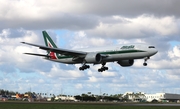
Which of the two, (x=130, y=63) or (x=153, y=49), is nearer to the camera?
(x=153, y=49)

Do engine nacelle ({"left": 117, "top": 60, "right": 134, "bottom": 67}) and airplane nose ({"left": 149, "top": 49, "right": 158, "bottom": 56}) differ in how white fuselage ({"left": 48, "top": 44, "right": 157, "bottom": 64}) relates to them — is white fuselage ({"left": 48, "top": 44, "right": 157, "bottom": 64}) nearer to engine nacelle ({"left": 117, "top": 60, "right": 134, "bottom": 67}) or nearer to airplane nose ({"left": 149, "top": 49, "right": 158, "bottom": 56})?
airplane nose ({"left": 149, "top": 49, "right": 158, "bottom": 56})

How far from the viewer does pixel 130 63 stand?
90.5 meters

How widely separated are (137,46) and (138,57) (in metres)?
2.36

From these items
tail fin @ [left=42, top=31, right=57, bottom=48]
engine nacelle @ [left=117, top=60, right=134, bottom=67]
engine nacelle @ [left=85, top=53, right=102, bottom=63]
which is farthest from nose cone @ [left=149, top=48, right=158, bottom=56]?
tail fin @ [left=42, top=31, right=57, bottom=48]

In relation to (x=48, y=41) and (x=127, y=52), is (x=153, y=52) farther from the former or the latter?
(x=48, y=41)

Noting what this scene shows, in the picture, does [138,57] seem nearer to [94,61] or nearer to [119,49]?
[119,49]

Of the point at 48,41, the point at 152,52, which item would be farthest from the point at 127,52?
the point at 48,41

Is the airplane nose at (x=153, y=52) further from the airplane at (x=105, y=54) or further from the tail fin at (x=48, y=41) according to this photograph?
the tail fin at (x=48, y=41)

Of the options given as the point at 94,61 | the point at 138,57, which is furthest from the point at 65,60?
the point at 138,57

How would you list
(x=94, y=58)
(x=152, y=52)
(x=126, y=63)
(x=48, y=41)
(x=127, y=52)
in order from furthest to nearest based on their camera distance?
(x=48, y=41)
(x=126, y=63)
(x=94, y=58)
(x=127, y=52)
(x=152, y=52)

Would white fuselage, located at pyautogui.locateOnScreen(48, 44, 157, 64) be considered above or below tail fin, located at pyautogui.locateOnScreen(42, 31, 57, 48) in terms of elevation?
below

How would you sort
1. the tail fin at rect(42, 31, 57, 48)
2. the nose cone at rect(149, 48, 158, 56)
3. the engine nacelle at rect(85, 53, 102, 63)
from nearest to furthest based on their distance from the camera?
the nose cone at rect(149, 48, 158, 56)
the engine nacelle at rect(85, 53, 102, 63)
the tail fin at rect(42, 31, 57, 48)

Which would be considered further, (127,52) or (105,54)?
(105,54)

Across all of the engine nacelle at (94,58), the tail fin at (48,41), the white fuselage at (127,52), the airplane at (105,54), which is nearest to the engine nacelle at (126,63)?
the airplane at (105,54)
